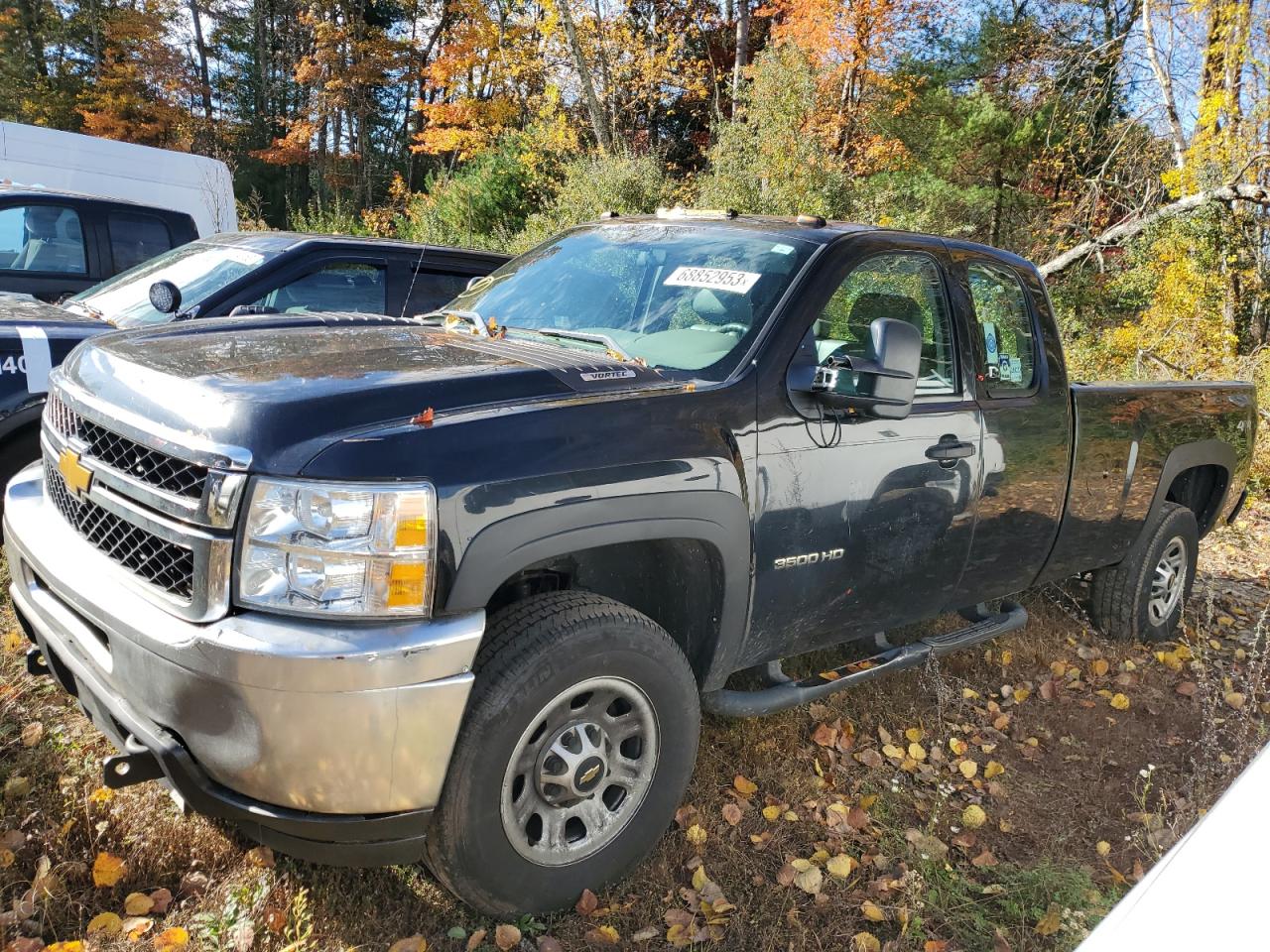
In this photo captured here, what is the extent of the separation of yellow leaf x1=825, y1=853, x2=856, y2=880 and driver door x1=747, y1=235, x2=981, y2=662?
2.25 ft

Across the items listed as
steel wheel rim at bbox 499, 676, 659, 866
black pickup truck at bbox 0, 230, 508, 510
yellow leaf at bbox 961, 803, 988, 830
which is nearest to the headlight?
steel wheel rim at bbox 499, 676, 659, 866

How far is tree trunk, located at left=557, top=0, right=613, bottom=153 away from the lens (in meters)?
17.0

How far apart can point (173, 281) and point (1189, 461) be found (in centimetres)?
560

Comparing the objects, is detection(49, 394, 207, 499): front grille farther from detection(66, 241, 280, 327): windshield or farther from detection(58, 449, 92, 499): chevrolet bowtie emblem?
detection(66, 241, 280, 327): windshield

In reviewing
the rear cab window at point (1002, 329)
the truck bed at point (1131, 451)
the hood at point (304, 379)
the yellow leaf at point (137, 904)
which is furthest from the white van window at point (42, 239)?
the truck bed at point (1131, 451)

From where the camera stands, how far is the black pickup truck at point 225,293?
4.07 m

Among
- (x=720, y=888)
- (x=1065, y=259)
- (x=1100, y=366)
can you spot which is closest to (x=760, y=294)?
(x=720, y=888)

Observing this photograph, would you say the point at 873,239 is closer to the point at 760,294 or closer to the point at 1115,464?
the point at 760,294

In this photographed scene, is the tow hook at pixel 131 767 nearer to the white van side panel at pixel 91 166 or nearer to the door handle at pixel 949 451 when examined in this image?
the door handle at pixel 949 451

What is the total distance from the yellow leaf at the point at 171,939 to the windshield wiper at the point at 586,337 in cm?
198

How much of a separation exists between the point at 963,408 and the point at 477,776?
2331 millimetres

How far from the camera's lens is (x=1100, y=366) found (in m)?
13.0

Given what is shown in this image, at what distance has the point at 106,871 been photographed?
250 cm

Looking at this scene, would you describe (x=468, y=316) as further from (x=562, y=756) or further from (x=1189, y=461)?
(x=1189, y=461)
